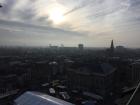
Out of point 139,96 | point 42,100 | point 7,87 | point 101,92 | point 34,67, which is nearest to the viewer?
point 139,96

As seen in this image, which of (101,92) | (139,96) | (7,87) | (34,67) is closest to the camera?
(139,96)

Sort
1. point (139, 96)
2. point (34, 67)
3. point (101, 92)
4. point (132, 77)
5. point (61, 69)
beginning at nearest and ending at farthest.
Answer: point (139, 96) < point (101, 92) < point (132, 77) < point (34, 67) < point (61, 69)

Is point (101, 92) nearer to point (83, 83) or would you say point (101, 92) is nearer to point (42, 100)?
point (83, 83)

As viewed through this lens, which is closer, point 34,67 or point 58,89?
point 58,89

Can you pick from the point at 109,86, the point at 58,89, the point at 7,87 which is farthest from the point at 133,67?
the point at 7,87

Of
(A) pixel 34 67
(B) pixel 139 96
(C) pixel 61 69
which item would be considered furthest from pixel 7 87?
(B) pixel 139 96

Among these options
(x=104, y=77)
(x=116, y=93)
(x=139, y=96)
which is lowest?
(x=116, y=93)

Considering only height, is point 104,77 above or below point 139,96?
below

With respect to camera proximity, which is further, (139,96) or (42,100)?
(42,100)

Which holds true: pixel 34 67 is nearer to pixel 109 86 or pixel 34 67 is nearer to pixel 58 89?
pixel 58 89
